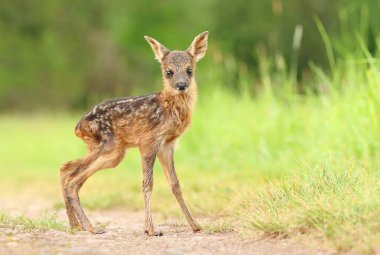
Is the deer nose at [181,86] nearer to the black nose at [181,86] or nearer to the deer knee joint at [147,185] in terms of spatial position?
the black nose at [181,86]

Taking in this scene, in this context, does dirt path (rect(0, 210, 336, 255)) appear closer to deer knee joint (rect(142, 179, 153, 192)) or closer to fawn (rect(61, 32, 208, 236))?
deer knee joint (rect(142, 179, 153, 192))

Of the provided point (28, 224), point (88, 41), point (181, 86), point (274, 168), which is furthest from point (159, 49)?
point (88, 41)

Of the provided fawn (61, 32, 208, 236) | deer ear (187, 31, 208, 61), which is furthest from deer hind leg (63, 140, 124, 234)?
deer ear (187, 31, 208, 61)

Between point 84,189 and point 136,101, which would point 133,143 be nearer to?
point 136,101

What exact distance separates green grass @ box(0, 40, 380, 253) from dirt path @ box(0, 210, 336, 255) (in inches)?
6.8

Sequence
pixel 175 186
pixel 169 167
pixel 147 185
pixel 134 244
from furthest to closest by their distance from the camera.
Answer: pixel 169 167 → pixel 175 186 → pixel 147 185 → pixel 134 244

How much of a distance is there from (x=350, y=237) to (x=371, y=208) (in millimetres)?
427

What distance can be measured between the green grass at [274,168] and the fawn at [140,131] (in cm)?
67

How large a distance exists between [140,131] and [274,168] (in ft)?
9.11

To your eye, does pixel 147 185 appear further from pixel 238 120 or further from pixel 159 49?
pixel 238 120

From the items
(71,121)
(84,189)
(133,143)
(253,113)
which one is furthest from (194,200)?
(71,121)

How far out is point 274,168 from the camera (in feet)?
33.2

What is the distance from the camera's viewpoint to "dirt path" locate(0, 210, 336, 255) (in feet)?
20.1

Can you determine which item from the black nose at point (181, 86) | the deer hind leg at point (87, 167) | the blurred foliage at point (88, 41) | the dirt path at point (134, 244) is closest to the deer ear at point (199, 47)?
the black nose at point (181, 86)
